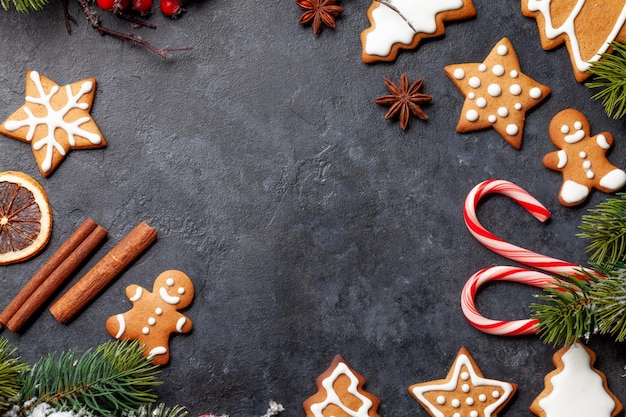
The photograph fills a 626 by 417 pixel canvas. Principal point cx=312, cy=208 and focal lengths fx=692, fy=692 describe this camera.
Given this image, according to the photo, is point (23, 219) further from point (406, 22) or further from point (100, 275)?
point (406, 22)

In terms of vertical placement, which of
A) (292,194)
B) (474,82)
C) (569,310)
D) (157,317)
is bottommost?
(157,317)

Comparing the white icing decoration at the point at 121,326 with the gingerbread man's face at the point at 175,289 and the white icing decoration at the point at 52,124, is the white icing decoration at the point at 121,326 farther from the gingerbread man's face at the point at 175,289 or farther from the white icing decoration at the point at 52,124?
the white icing decoration at the point at 52,124

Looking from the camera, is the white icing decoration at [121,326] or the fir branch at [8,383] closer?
the fir branch at [8,383]

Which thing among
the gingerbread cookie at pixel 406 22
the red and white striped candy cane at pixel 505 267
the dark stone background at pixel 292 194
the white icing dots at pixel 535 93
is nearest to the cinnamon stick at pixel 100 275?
the dark stone background at pixel 292 194

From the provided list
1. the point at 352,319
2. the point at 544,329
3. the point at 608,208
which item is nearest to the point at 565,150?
the point at 608,208

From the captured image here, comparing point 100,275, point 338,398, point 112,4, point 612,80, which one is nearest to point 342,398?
point 338,398

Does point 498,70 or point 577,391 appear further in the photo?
point 498,70
